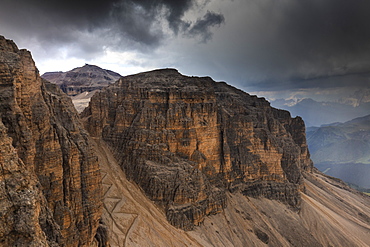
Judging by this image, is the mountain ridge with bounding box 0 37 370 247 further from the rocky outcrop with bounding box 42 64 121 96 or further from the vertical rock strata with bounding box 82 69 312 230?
the rocky outcrop with bounding box 42 64 121 96

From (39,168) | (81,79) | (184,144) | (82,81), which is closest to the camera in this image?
(39,168)

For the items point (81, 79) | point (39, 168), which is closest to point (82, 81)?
point (81, 79)

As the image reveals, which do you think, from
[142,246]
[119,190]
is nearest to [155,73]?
[119,190]

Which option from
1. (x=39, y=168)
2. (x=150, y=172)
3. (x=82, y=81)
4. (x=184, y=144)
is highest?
(x=82, y=81)

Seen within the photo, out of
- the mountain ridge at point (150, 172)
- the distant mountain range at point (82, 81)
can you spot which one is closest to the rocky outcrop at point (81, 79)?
the distant mountain range at point (82, 81)

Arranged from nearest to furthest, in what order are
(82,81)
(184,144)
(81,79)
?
(184,144) < (82,81) < (81,79)

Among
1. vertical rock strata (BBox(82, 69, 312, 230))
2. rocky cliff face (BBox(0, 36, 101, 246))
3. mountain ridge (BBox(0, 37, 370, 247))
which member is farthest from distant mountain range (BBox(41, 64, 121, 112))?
rocky cliff face (BBox(0, 36, 101, 246))

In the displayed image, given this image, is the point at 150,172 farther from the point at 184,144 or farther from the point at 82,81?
the point at 82,81
